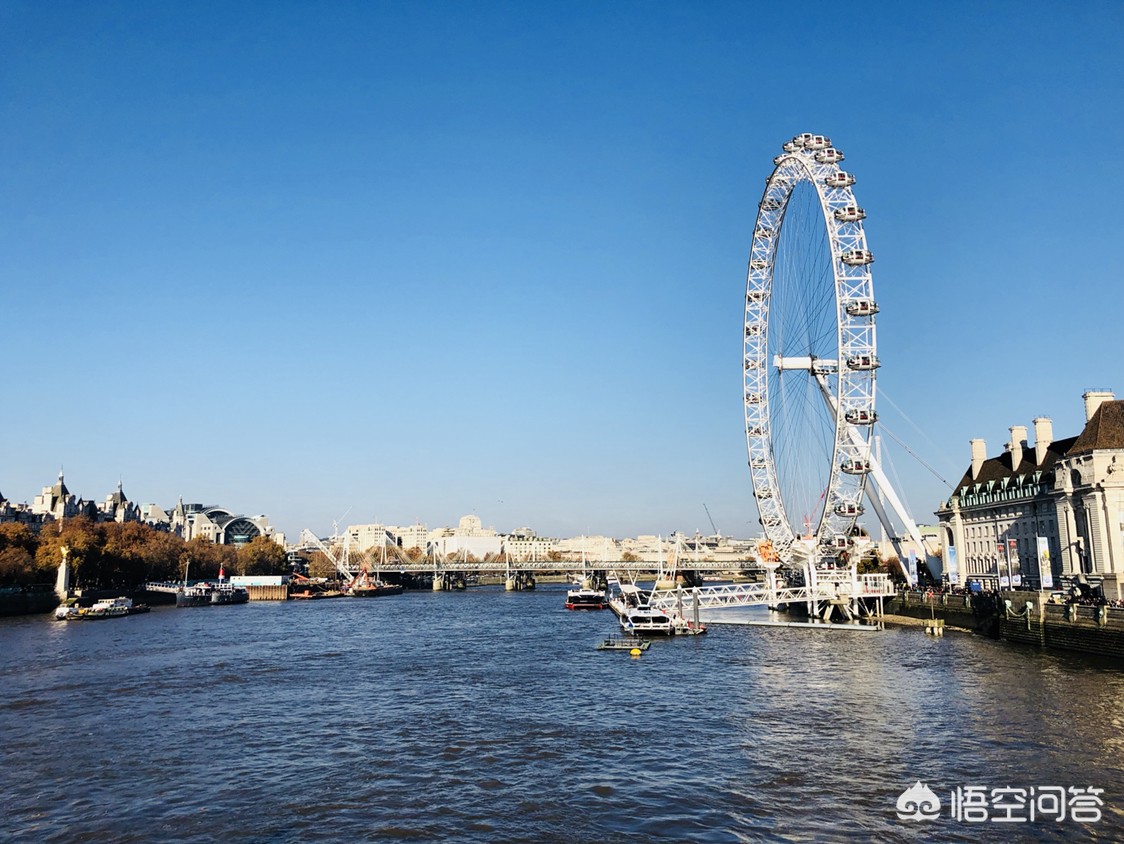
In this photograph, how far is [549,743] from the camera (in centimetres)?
2970

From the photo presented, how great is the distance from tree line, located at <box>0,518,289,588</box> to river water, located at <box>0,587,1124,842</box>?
59382mm

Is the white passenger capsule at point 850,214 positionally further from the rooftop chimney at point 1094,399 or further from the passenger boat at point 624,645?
the passenger boat at point 624,645

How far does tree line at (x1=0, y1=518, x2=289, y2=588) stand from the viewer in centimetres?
10581

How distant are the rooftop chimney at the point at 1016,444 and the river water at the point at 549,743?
3256 centimetres

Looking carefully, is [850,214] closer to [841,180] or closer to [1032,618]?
[841,180]

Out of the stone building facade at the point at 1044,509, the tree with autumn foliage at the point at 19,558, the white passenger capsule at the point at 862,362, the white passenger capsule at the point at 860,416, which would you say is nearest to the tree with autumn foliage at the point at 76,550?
the tree with autumn foliage at the point at 19,558

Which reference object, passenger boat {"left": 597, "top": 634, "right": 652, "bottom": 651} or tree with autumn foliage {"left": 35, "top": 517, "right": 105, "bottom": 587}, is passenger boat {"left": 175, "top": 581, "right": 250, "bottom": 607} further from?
passenger boat {"left": 597, "top": 634, "right": 652, "bottom": 651}

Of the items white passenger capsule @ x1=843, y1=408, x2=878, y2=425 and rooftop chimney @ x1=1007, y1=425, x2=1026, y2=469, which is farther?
rooftop chimney @ x1=1007, y1=425, x2=1026, y2=469

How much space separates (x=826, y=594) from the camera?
76.8m

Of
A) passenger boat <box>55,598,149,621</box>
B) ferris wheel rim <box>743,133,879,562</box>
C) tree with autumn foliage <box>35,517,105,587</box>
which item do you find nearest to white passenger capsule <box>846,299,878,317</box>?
ferris wheel rim <box>743,133,879,562</box>

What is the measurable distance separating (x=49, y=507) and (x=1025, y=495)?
178m

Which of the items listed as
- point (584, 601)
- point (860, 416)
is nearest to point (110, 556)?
point (584, 601)

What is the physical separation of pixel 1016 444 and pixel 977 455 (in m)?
11.1

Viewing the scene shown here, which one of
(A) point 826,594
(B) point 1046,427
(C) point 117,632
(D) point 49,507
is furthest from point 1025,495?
(D) point 49,507
